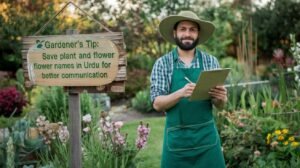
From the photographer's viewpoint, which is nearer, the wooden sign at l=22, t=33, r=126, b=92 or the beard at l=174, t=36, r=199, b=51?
the wooden sign at l=22, t=33, r=126, b=92

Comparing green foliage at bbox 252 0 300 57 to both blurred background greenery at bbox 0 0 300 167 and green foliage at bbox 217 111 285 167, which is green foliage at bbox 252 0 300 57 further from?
green foliage at bbox 217 111 285 167

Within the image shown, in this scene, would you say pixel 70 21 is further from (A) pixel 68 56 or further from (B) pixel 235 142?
(A) pixel 68 56

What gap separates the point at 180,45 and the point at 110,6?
29.9 feet

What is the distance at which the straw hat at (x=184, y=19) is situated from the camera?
10.1 ft

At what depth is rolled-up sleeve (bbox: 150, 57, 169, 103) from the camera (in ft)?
9.96

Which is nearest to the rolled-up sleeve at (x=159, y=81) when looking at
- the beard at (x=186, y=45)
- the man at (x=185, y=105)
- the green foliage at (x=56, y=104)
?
the man at (x=185, y=105)

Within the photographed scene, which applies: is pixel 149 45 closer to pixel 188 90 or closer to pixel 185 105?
pixel 185 105

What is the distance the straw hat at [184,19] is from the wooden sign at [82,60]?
1.42ft

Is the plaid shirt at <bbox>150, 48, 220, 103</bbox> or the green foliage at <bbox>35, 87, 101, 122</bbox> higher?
the plaid shirt at <bbox>150, 48, 220, 103</bbox>

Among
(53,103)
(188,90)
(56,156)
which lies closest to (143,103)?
(53,103)

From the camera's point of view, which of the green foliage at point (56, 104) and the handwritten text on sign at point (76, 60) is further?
the green foliage at point (56, 104)

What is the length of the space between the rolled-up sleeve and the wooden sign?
0.21 m

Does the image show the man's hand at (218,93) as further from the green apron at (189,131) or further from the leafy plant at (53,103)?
the leafy plant at (53,103)

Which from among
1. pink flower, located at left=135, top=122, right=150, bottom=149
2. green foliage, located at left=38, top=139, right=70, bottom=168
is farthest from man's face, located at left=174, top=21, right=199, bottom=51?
green foliage, located at left=38, top=139, right=70, bottom=168
